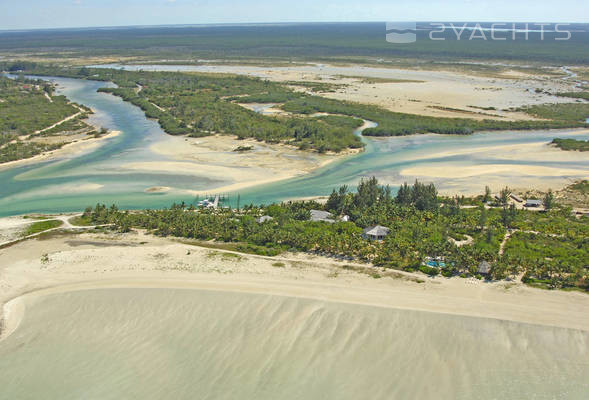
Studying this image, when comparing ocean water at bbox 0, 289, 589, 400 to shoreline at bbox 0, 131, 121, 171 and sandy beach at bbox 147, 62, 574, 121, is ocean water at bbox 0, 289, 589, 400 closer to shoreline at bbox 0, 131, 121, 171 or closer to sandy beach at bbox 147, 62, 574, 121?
shoreline at bbox 0, 131, 121, 171

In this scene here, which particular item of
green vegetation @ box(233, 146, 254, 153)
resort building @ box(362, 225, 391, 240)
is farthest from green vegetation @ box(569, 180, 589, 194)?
green vegetation @ box(233, 146, 254, 153)

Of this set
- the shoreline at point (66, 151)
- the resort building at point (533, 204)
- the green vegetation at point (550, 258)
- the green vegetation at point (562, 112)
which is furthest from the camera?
the green vegetation at point (562, 112)

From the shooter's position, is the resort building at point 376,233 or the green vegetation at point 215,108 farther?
the green vegetation at point 215,108

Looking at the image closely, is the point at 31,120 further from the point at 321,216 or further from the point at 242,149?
the point at 321,216

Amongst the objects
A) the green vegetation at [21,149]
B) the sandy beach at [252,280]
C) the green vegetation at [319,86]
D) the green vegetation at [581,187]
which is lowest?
the sandy beach at [252,280]

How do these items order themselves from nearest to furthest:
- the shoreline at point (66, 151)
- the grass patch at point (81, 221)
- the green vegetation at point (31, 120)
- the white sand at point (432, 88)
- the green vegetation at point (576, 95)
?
the grass patch at point (81, 221) → the shoreline at point (66, 151) → the green vegetation at point (31, 120) → the white sand at point (432, 88) → the green vegetation at point (576, 95)

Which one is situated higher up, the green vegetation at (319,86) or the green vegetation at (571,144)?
the green vegetation at (319,86)

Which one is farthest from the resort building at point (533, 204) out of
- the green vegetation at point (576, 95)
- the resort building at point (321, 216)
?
the green vegetation at point (576, 95)

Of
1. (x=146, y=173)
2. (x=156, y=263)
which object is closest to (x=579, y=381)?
(x=156, y=263)

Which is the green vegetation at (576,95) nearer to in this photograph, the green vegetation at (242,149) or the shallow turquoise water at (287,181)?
the shallow turquoise water at (287,181)
